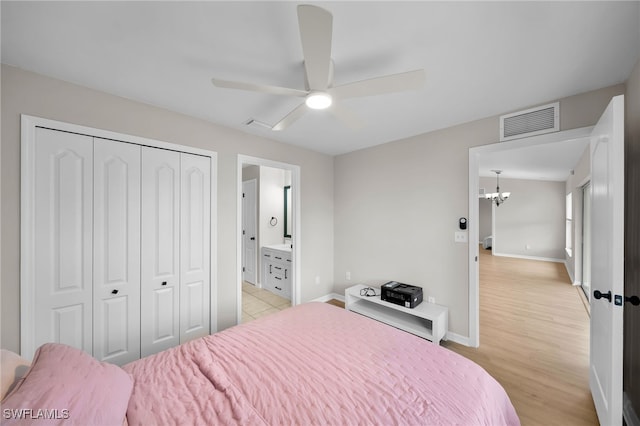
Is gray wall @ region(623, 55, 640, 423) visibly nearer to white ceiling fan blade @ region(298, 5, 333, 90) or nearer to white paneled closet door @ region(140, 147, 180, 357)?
white ceiling fan blade @ region(298, 5, 333, 90)

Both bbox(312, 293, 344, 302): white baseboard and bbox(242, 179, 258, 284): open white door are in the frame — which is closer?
bbox(312, 293, 344, 302): white baseboard

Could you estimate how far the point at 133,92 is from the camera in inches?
78.6

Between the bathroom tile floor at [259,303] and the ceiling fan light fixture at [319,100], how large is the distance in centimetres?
281

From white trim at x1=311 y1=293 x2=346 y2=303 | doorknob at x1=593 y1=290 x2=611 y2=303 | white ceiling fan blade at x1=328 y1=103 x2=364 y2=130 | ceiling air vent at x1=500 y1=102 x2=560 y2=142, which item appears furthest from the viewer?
white trim at x1=311 y1=293 x2=346 y2=303

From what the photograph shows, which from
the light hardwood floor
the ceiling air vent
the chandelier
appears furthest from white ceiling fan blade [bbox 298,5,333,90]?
the chandelier

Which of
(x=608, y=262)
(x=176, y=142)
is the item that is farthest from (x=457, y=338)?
(x=176, y=142)

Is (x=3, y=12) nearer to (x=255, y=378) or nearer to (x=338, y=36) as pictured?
(x=338, y=36)

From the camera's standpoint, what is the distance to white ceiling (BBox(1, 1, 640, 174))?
1.21 m

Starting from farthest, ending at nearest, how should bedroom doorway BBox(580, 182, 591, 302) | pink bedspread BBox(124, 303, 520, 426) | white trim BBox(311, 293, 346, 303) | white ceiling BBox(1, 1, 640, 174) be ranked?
bedroom doorway BBox(580, 182, 591, 302) → white trim BBox(311, 293, 346, 303) → white ceiling BBox(1, 1, 640, 174) → pink bedspread BBox(124, 303, 520, 426)

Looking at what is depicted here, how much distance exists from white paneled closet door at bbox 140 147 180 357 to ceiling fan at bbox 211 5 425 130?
125 centimetres

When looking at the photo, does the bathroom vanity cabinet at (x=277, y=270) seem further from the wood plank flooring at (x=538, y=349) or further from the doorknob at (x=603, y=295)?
the doorknob at (x=603, y=295)

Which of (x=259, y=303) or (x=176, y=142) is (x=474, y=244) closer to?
(x=259, y=303)

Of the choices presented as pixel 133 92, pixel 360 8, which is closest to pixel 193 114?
pixel 133 92

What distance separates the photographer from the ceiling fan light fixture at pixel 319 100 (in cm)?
148
